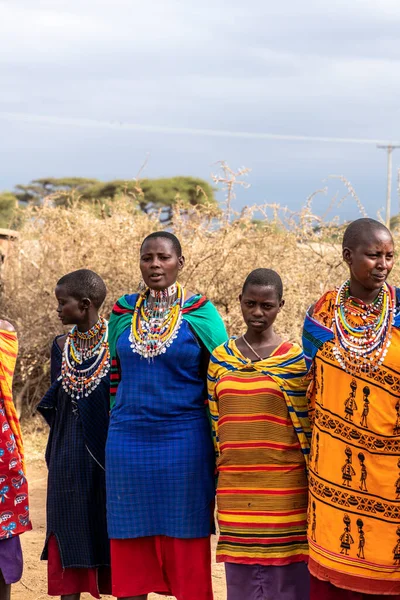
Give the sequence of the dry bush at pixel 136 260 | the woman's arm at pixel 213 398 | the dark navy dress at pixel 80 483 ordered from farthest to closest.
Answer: the dry bush at pixel 136 260 → the dark navy dress at pixel 80 483 → the woman's arm at pixel 213 398

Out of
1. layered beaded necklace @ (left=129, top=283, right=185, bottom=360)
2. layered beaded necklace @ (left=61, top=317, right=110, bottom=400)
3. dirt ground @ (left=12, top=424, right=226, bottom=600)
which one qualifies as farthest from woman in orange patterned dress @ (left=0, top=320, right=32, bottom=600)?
dirt ground @ (left=12, top=424, right=226, bottom=600)

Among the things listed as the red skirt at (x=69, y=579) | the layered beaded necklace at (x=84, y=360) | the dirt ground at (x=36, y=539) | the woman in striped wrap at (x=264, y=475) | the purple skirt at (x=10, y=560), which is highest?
the layered beaded necklace at (x=84, y=360)

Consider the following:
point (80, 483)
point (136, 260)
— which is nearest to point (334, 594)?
point (80, 483)

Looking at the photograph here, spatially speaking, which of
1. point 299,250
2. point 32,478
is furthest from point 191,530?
point 299,250

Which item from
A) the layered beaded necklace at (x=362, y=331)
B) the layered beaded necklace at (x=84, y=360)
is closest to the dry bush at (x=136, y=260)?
the layered beaded necklace at (x=84, y=360)

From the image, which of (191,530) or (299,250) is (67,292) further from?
(299,250)

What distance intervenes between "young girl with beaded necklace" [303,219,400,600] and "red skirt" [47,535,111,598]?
1.32 metres

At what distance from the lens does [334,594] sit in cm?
383

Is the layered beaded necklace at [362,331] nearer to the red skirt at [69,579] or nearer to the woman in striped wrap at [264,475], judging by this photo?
the woman in striped wrap at [264,475]

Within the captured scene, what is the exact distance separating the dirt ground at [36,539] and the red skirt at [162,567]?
909 millimetres

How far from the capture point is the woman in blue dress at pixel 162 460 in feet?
14.5

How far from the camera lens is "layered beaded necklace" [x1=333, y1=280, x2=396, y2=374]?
374cm

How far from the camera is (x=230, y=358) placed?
168 inches

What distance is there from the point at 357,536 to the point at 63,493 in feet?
5.46
